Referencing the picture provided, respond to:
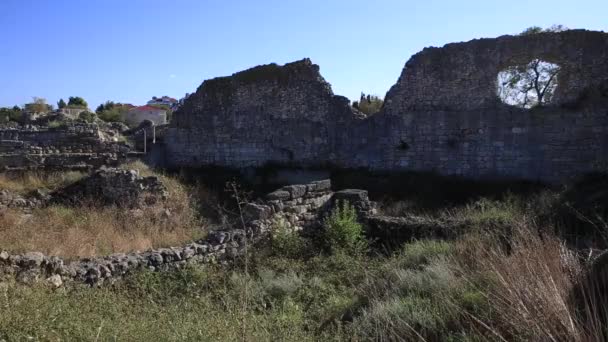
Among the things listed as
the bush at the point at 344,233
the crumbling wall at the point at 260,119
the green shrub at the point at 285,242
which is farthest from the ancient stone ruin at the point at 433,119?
the green shrub at the point at 285,242

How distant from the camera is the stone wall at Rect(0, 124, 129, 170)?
55.0 feet

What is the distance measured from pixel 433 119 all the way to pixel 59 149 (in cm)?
1222

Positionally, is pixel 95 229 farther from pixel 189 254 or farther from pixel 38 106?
pixel 38 106

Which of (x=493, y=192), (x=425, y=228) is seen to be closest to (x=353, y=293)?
(x=425, y=228)

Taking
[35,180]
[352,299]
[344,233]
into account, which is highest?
[35,180]

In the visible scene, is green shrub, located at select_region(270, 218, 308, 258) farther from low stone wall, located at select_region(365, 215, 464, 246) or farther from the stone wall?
the stone wall

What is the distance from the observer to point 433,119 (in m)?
15.1

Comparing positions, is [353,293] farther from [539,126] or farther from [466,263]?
[539,126]

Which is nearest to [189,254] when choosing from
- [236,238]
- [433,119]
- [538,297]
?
[236,238]

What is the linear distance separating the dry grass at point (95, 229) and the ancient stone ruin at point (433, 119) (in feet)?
18.8

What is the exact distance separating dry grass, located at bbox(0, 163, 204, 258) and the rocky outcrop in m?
0.84

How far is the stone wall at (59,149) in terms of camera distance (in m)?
16.8

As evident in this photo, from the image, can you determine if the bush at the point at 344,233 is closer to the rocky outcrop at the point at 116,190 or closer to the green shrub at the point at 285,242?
the green shrub at the point at 285,242

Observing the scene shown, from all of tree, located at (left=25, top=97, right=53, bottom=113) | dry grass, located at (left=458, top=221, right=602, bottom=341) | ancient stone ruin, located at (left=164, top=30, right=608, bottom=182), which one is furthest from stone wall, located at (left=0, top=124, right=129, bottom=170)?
tree, located at (left=25, top=97, right=53, bottom=113)
